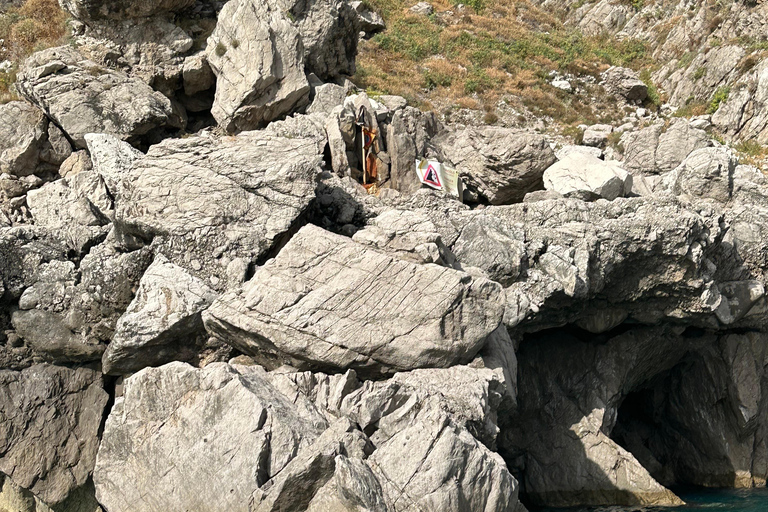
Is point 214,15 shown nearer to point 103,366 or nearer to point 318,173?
point 318,173

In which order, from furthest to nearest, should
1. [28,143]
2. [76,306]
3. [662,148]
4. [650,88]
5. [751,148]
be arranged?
[650,88], [751,148], [662,148], [28,143], [76,306]

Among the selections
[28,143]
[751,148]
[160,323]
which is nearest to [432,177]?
[160,323]

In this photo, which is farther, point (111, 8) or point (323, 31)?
point (323, 31)

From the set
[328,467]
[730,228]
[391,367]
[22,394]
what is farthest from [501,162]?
[22,394]

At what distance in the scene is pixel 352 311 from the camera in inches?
711

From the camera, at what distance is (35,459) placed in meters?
19.0

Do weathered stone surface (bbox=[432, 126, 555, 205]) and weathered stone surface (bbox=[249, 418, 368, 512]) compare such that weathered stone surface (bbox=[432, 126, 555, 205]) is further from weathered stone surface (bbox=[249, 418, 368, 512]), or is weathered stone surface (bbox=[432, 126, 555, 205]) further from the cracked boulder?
weathered stone surface (bbox=[249, 418, 368, 512])

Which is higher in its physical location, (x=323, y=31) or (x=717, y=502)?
(x=323, y=31)

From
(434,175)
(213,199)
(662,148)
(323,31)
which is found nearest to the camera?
(213,199)

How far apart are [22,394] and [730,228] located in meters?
26.0

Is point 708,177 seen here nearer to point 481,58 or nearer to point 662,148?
point 662,148

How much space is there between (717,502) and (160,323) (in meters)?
21.7

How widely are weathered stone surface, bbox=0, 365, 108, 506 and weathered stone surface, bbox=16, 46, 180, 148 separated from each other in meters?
9.68

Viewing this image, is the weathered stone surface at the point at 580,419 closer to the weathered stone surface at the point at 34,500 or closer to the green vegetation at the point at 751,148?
the green vegetation at the point at 751,148
